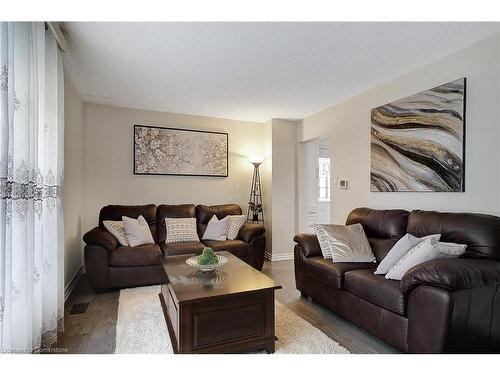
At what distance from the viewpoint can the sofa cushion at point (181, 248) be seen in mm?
3514

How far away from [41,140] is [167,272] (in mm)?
1394

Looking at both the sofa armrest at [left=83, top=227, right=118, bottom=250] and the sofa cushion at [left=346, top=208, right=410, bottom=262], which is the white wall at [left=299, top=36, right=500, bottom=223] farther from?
the sofa armrest at [left=83, top=227, right=118, bottom=250]

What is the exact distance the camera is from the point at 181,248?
3580 millimetres

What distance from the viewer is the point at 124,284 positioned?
3254 mm

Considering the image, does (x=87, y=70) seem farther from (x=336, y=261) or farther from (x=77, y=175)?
(x=336, y=261)

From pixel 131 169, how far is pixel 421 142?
402cm

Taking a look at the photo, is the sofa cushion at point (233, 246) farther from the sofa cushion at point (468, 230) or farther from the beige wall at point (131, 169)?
the sofa cushion at point (468, 230)

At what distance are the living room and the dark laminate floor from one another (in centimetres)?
2

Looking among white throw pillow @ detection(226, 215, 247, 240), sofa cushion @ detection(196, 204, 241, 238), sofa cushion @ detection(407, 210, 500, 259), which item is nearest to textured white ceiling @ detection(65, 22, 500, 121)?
sofa cushion @ detection(407, 210, 500, 259)

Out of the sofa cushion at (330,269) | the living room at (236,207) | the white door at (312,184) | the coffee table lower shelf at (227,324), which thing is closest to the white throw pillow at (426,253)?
the living room at (236,207)

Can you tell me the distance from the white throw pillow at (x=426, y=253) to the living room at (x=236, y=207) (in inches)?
0.5

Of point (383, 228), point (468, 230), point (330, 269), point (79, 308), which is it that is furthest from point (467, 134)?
point (79, 308)

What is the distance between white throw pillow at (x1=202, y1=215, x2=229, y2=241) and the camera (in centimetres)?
401
